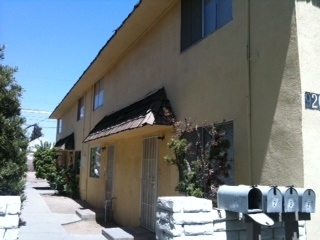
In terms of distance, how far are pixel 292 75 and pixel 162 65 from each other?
4.60 m

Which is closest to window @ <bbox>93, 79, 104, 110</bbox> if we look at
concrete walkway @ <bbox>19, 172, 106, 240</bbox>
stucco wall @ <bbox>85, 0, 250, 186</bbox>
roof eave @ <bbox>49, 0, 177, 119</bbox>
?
roof eave @ <bbox>49, 0, 177, 119</bbox>

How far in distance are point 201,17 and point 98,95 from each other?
383 inches

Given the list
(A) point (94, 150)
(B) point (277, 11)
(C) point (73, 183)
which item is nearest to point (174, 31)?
(B) point (277, 11)

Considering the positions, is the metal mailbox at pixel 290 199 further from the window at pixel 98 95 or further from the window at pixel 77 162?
the window at pixel 77 162

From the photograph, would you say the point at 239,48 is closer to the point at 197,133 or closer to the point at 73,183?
the point at 197,133

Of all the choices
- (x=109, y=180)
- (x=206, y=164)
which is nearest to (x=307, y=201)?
(x=206, y=164)

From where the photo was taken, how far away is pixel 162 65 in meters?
8.82

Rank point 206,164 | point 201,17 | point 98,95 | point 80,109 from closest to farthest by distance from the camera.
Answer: point 206,164
point 201,17
point 98,95
point 80,109

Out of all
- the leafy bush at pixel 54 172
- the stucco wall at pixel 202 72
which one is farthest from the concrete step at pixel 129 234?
the leafy bush at pixel 54 172

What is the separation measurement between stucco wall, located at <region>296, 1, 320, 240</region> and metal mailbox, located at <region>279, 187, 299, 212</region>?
0.78 m

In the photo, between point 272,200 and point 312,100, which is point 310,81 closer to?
point 312,100

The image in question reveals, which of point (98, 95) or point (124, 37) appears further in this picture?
point (98, 95)

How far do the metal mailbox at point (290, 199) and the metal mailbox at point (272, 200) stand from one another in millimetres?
54

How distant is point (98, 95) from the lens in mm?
16156
